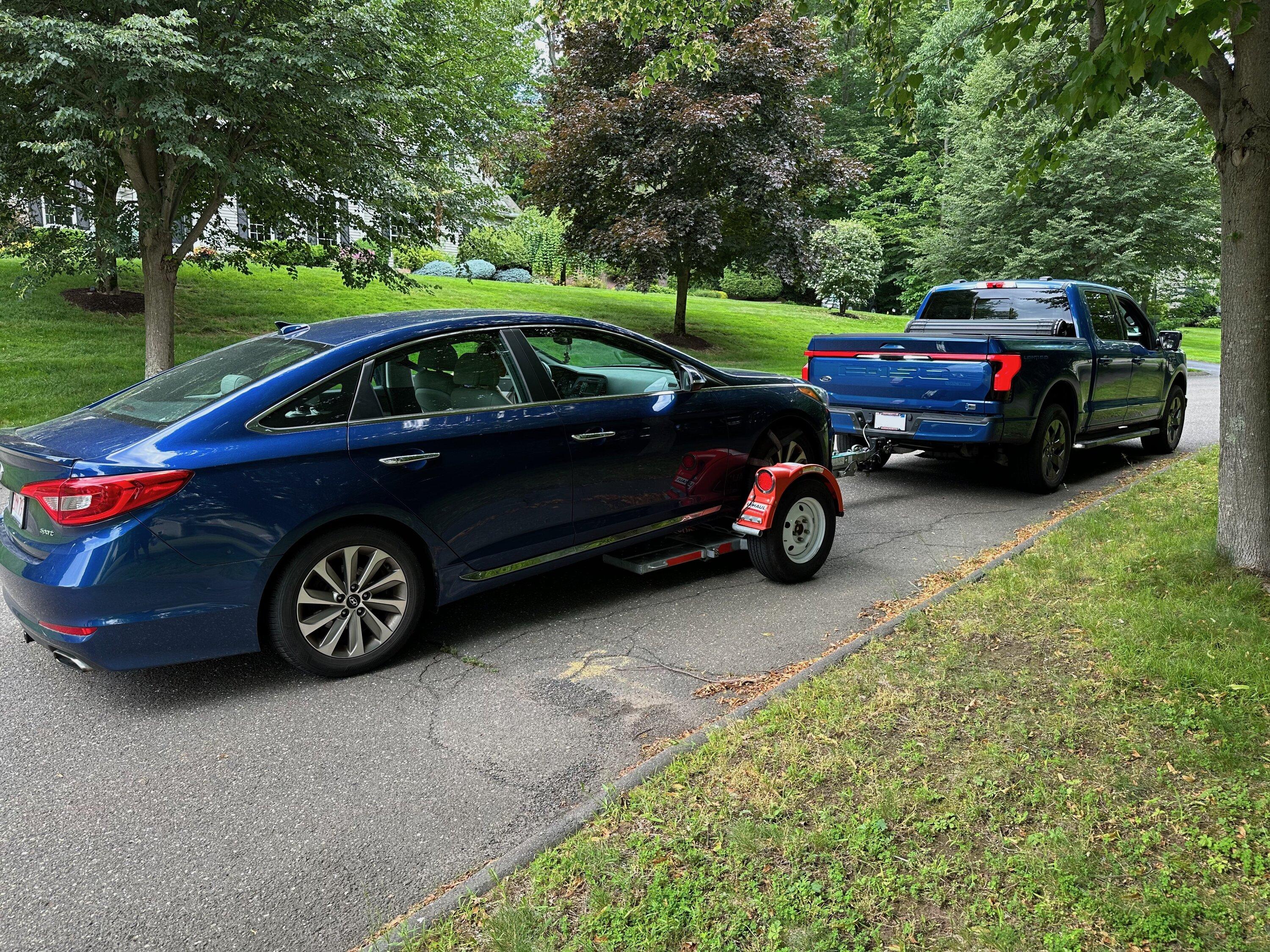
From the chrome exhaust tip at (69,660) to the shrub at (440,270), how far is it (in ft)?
92.5

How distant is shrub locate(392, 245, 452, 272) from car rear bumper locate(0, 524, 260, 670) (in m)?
11.3

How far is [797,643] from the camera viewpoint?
4.62 meters

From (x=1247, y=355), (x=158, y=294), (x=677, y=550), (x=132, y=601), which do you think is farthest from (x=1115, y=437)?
(x=158, y=294)

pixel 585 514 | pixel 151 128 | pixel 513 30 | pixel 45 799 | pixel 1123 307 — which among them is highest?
pixel 513 30

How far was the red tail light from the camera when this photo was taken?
11.6 feet

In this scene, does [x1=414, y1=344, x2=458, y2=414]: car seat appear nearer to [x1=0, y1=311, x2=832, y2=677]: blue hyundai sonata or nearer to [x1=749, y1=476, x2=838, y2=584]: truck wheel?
[x1=0, y1=311, x2=832, y2=677]: blue hyundai sonata

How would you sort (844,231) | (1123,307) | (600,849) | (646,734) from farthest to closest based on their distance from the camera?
(844,231) < (1123,307) < (646,734) < (600,849)

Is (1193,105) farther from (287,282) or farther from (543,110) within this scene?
Answer: (287,282)

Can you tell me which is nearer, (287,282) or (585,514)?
(585,514)

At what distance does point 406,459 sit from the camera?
4172 mm

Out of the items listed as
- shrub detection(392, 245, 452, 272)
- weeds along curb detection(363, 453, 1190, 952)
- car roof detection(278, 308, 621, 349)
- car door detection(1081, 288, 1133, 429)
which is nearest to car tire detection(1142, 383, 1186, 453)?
car door detection(1081, 288, 1133, 429)

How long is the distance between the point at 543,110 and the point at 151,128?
11.2 metres

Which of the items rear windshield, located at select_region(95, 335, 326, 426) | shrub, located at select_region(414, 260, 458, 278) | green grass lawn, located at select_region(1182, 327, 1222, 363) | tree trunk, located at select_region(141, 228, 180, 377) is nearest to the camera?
rear windshield, located at select_region(95, 335, 326, 426)

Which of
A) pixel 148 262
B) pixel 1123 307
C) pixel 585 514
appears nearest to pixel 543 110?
pixel 148 262
